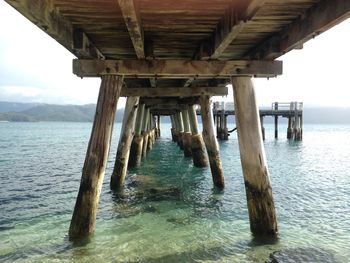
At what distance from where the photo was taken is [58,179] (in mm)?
14797

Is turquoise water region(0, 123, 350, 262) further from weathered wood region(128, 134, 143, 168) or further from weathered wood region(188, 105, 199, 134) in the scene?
weathered wood region(128, 134, 143, 168)

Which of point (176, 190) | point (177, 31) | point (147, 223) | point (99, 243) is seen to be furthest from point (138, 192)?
point (177, 31)

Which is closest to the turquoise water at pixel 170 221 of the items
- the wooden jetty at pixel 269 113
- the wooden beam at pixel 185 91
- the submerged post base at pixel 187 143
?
the wooden beam at pixel 185 91

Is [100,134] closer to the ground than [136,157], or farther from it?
farther from it

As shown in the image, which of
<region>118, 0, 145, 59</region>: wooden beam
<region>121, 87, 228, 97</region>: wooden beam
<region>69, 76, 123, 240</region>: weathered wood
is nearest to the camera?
<region>118, 0, 145, 59</region>: wooden beam

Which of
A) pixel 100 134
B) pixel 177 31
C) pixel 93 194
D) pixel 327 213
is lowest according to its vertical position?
pixel 327 213

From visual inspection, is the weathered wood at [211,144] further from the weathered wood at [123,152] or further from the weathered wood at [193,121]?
the weathered wood at [193,121]

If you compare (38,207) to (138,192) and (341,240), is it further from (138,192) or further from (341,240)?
(341,240)

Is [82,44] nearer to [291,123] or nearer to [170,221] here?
[170,221]

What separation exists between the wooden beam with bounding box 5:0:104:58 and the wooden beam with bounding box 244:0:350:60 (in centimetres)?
299

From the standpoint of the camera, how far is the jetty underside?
429cm

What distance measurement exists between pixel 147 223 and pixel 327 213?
4.63 metres

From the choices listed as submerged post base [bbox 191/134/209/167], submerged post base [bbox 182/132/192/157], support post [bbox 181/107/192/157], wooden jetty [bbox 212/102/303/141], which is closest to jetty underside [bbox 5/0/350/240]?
submerged post base [bbox 191/134/209/167]

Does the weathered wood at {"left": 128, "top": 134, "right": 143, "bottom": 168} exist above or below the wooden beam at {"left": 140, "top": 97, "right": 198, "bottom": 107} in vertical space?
below
